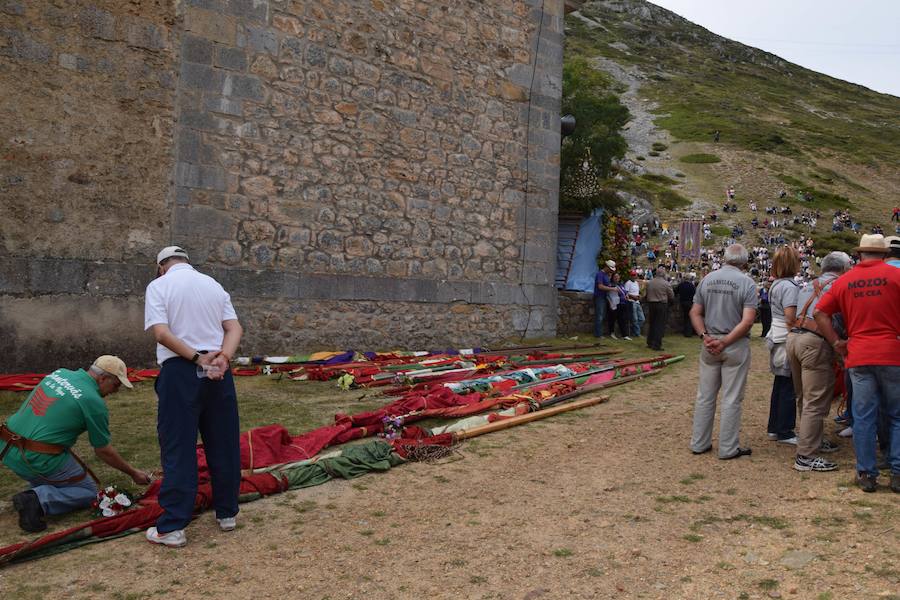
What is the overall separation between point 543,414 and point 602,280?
24.8 ft

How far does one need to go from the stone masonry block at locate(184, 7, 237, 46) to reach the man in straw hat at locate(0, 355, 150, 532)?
6.20 meters

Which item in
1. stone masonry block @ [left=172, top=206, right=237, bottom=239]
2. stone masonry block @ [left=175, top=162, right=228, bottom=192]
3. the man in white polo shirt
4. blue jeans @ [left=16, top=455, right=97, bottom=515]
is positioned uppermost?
stone masonry block @ [left=175, top=162, right=228, bottom=192]

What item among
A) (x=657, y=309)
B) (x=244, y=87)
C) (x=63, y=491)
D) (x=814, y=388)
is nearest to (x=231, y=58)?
(x=244, y=87)

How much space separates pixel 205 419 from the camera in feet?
13.4

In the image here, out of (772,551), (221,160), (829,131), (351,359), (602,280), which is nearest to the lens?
(772,551)

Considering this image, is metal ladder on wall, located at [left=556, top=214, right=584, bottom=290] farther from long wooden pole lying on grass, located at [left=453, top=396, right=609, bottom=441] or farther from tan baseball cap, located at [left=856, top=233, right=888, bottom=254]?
tan baseball cap, located at [left=856, top=233, right=888, bottom=254]

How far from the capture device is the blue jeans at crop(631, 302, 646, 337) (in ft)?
49.6

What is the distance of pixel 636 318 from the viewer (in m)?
15.2

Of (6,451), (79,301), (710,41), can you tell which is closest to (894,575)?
(6,451)

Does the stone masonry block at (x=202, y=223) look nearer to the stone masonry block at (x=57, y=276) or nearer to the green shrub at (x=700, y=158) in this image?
the stone masonry block at (x=57, y=276)

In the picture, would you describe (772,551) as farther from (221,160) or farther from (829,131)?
(829,131)

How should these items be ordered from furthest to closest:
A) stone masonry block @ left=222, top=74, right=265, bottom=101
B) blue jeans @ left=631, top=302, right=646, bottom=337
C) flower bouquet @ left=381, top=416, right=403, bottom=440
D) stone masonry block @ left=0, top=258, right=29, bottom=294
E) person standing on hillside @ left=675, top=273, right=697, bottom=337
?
person standing on hillside @ left=675, top=273, right=697, bottom=337
blue jeans @ left=631, top=302, right=646, bottom=337
stone masonry block @ left=222, top=74, right=265, bottom=101
stone masonry block @ left=0, top=258, right=29, bottom=294
flower bouquet @ left=381, top=416, right=403, bottom=440

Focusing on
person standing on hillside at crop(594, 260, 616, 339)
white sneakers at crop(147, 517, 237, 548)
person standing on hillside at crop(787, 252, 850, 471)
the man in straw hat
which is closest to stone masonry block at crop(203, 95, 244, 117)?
the man in straw hat

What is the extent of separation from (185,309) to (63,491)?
1.40 metres
